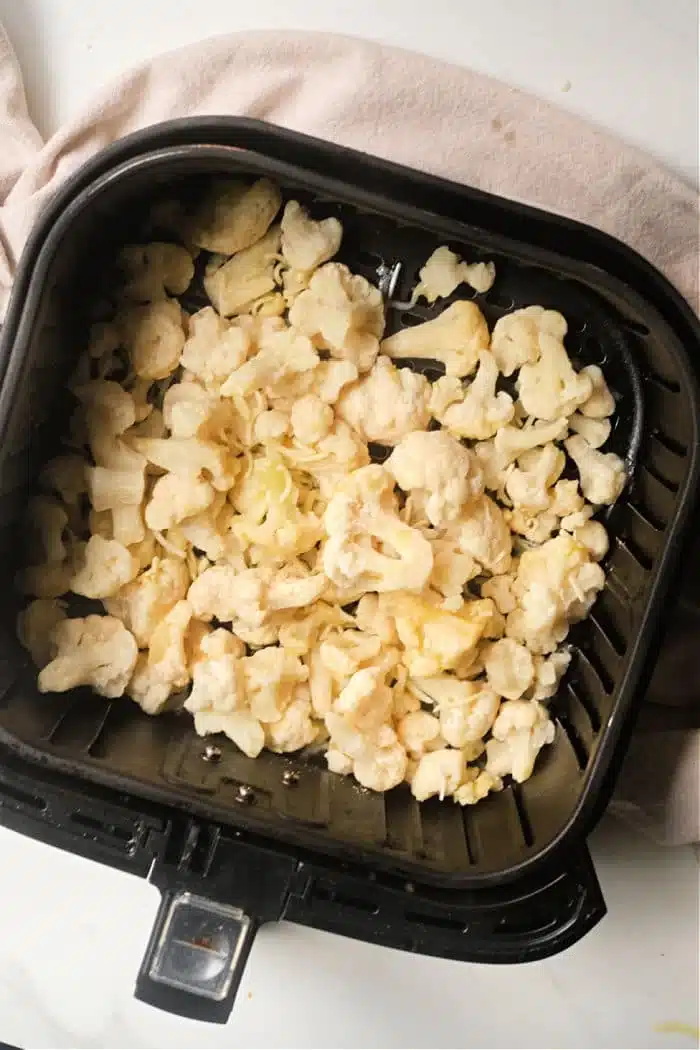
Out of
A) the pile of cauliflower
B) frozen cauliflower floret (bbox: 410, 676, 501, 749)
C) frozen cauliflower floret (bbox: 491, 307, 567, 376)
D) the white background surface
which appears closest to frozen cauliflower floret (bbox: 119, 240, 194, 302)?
the pile of cauliflower

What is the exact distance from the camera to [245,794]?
565 mm

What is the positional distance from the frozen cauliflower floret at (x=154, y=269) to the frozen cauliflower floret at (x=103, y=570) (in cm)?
17

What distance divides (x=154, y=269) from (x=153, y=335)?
0.14ft

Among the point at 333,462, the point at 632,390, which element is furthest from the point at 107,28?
the point at 632,390

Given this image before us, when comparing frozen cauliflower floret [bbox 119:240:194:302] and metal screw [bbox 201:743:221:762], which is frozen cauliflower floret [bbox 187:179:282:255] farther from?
metal screw [bbox 201:743:221:762]

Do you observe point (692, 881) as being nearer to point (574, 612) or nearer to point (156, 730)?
point (574, 612)

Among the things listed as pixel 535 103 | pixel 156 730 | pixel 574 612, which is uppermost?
pixel 535 103

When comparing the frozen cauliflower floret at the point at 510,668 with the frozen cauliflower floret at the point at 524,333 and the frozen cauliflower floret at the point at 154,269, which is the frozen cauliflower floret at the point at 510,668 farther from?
the frozen cauliflower floret at the point at 154,269

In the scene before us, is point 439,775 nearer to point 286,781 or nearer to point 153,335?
point 286,781

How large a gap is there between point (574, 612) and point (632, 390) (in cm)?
16

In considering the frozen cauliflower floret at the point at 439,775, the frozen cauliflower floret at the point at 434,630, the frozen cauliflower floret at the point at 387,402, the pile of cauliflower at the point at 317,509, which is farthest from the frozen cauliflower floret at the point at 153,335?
the frozen cauliflower floret at the point at 439,775

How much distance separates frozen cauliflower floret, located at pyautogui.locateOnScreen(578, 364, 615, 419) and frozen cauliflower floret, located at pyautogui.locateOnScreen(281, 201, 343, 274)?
20 cm

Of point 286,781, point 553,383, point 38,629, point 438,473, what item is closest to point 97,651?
point 38,629

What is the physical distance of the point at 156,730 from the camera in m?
0.63
